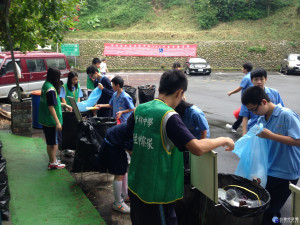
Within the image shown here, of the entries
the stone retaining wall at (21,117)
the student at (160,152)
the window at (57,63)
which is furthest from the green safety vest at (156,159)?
the window at (57,63)

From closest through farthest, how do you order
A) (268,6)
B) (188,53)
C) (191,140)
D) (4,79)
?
(191,140) → (4,79) → (188,53) → (268,6)

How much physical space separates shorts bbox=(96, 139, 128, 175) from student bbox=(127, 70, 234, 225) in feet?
3.89

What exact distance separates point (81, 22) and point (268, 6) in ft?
75.2

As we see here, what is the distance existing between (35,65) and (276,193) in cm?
1209

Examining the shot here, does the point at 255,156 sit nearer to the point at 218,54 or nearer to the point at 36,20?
the point at 36,20

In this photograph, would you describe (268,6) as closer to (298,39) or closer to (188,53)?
(298,39)

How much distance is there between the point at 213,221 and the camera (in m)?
2.98

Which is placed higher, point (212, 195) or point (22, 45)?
point (22, 45)

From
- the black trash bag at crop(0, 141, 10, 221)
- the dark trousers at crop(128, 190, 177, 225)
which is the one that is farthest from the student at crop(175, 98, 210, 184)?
the black trash bag at crop(0, 141, 10, 221)

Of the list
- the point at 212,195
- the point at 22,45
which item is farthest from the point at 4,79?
the point at 212,195

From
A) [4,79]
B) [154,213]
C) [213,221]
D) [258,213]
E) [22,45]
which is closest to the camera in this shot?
[154,213]

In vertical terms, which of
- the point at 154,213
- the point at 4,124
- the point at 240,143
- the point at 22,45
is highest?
the point at 22,45

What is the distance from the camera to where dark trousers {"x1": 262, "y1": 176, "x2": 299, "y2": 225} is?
3.19 meters

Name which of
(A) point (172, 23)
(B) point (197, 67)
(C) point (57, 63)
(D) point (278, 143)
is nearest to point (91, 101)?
(D) point (278, 143)
